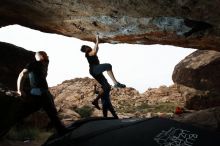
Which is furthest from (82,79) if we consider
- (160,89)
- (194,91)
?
(194,91)

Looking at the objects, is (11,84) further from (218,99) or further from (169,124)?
(218,99)

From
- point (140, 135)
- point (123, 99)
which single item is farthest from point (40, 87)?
point (123, 99)

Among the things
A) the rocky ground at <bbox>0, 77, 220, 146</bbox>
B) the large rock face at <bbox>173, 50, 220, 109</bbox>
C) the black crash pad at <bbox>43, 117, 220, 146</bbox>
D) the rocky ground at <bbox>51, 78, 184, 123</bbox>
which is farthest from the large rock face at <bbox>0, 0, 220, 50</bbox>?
the rocky ground at <bbox>51, 78, 184, 123</bbox>

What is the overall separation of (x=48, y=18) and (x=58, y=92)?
68.0ft

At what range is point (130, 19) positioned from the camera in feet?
37.8

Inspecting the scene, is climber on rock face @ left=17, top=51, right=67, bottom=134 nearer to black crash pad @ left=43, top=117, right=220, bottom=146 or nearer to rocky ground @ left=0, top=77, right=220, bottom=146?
black crash pad @ left=43, top=117, right=220, bottom=146

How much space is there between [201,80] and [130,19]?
12375mm

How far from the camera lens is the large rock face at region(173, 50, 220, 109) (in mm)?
21562

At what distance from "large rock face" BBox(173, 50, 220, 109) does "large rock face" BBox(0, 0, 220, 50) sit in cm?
930

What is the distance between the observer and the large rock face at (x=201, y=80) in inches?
849

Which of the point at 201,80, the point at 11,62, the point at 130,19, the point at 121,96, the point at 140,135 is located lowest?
the point at 121,96

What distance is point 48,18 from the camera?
13.8 meters

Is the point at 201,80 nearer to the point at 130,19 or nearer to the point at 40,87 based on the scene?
the point at 130,19

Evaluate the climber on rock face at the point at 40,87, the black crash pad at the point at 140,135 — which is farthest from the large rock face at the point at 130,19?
the black crash pad at the point at 140,135
